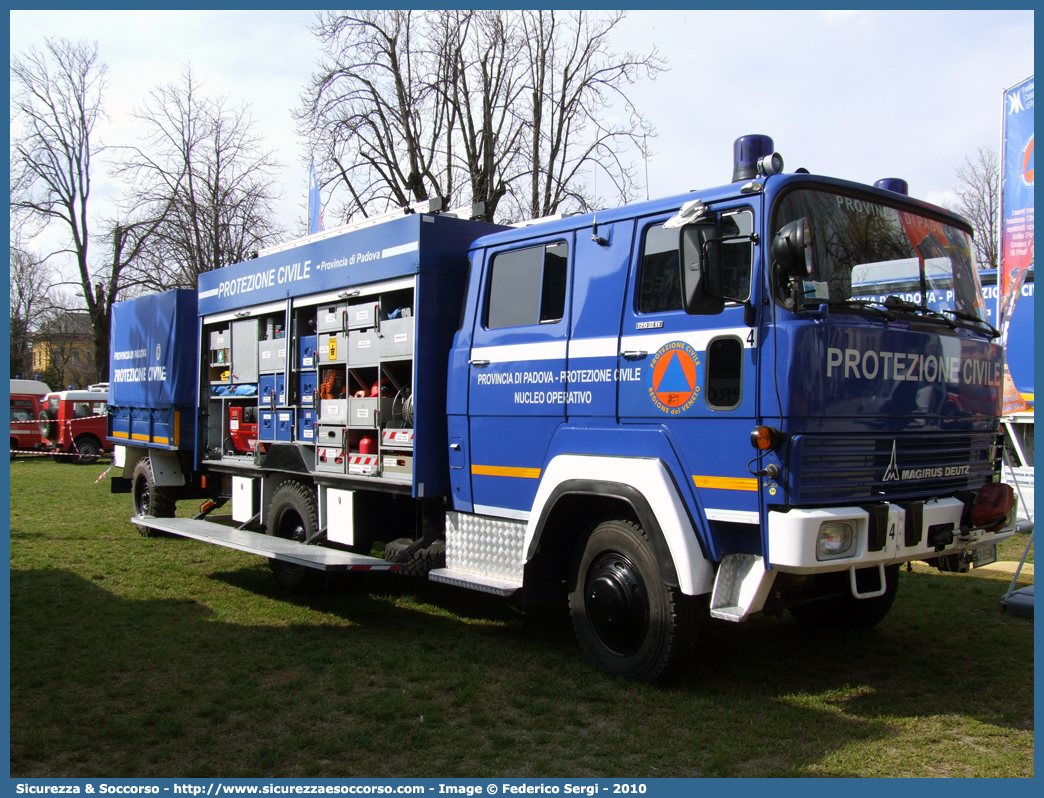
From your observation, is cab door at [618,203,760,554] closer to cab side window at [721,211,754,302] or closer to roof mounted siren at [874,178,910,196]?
cab side window at [721,211,754,302]

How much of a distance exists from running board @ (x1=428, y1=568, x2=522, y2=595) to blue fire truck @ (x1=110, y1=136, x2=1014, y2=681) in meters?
0.03

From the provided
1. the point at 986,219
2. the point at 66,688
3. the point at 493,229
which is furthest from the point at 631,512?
A: the point at 986,219

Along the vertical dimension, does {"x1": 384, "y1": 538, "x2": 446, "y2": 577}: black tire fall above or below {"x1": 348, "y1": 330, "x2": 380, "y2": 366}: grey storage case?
below

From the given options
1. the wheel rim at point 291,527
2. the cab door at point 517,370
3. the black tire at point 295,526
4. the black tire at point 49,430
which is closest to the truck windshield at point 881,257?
the cab door at point 517,370

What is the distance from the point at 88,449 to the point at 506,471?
25928mm

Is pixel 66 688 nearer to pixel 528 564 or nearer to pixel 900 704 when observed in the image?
pixel 528 564

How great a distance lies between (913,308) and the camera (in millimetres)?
5094

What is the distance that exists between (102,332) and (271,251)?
25.6 meters

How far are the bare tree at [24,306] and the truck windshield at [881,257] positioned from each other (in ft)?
128

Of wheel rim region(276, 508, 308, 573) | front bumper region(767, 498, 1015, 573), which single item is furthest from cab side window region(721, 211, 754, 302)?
wheel rim region(276, 508, 308, 573)

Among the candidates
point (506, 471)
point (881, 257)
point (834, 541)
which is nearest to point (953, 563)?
point (834, 541)

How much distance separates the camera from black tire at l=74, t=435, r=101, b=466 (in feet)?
89.2

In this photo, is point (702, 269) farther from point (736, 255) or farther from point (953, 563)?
point (953, 563)

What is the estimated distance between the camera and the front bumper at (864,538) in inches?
176
